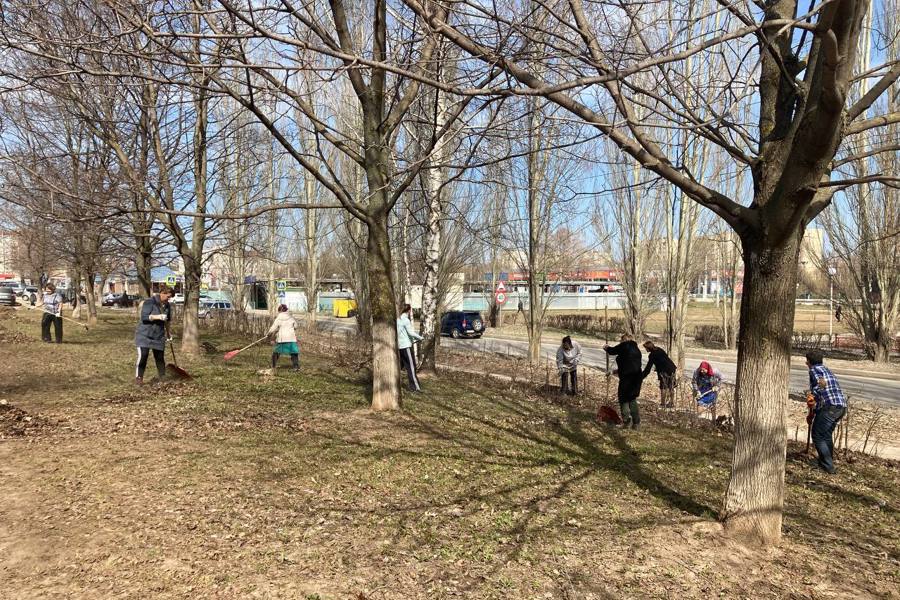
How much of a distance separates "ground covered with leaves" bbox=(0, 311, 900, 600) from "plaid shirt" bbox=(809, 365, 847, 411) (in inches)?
31.1

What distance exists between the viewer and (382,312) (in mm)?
7047

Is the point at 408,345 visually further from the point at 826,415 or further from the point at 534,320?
the point at 534,320

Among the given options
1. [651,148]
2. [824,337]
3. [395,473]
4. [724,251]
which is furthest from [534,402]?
[824,337]

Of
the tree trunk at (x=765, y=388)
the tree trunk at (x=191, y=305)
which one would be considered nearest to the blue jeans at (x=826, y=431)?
the tree trunk at (x=765, y=388)

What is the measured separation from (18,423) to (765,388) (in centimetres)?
714

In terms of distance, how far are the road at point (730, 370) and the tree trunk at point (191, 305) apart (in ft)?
36.2

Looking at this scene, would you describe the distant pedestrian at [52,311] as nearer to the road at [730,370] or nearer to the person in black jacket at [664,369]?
the road at [730,370]

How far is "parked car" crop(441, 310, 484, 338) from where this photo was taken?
2725 cm

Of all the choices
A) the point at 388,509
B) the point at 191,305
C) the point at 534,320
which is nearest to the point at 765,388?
the point at 388,509

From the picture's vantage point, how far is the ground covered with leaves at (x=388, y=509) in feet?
10.4

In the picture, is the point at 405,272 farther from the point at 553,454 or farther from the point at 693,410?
the point at 553,454

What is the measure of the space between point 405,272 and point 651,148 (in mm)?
12498

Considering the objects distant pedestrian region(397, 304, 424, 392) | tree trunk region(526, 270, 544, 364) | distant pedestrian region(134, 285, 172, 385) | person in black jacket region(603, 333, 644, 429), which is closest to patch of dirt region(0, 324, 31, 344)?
distant pedestrian region(134, 285, 172, 385)

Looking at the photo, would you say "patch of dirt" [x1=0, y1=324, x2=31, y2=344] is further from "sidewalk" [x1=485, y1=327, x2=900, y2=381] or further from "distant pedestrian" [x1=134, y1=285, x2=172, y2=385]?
"sidewalk" [x1=485, y1=327, x2=900, y2=381]
